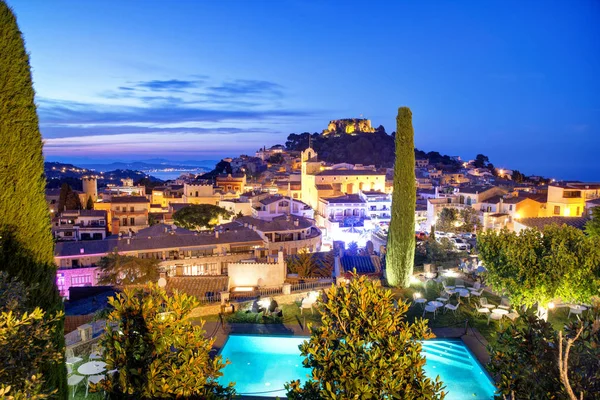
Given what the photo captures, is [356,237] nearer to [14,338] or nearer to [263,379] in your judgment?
[263,379]

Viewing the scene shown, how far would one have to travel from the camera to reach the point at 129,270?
20.9m

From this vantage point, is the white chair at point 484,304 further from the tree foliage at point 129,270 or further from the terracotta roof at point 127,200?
the terracotta roof at point 127,200

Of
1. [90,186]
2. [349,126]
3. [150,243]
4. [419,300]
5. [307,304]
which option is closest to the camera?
[419,300]

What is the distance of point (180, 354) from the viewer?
5930 millimetres

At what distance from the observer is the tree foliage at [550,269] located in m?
11.4

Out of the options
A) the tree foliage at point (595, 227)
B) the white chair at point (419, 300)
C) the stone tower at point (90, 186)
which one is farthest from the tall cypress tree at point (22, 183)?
the stone tower at point (90, 186)

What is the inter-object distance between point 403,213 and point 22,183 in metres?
16.2

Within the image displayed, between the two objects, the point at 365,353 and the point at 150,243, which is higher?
the point at 365,353

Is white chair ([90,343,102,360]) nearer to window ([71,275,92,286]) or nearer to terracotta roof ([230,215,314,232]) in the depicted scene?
window ([71,275,92,286])

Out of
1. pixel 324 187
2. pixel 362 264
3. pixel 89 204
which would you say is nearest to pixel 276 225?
pixel 362 264

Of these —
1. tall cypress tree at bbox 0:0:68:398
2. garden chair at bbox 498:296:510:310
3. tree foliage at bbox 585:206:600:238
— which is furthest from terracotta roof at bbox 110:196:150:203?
tall cypress tree at bbox 0:0:68:398

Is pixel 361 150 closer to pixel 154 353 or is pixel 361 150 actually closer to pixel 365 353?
pixel 365 353

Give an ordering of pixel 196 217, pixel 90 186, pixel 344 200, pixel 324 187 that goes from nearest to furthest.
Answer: pixel 196 217 → pixel 344 200 → pixel 324 187 → pixel 90 186

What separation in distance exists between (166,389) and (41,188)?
4.40 m
